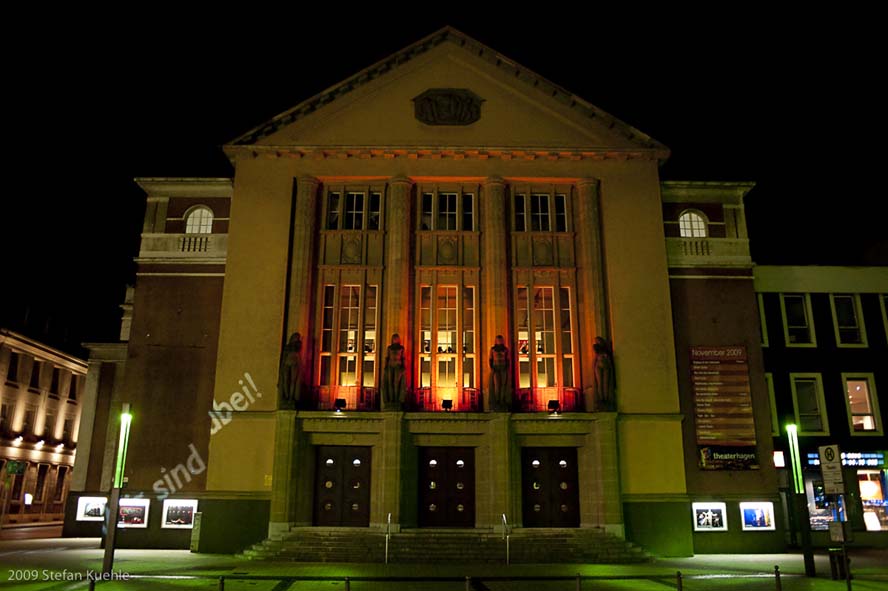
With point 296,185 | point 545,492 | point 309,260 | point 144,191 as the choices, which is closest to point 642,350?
point 545,492

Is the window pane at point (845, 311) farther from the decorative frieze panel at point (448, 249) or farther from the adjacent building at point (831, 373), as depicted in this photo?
the decorative frieze panel at point (448, 249)

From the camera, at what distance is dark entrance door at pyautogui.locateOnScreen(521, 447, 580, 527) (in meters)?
27.6

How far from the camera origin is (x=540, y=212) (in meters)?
31.4

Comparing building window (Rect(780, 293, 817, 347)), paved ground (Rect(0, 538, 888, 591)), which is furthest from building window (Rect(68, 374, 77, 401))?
building window (Rect(780, 293, 817, 347))

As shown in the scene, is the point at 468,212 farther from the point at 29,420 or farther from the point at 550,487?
A: the point at 29,420

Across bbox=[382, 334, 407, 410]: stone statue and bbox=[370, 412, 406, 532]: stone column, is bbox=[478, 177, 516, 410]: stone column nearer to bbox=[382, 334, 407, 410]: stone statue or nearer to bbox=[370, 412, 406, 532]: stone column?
bbox=[382, 334, 407, 410]: stone statue

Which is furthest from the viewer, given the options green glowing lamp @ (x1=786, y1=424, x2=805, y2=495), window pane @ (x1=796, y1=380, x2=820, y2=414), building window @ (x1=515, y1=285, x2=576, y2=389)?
window pane @ (x1=796, y1=380, x2=820, y2=414)

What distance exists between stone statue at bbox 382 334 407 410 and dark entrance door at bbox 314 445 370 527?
237cm

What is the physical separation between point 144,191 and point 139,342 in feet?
23.6

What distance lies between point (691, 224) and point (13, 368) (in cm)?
4589

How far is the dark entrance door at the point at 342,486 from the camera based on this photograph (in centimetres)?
2747

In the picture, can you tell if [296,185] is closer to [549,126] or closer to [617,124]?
[549,126]

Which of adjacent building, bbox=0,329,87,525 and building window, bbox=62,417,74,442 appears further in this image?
building window, bbox=62,417,74,442

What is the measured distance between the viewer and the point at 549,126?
3152 cm
